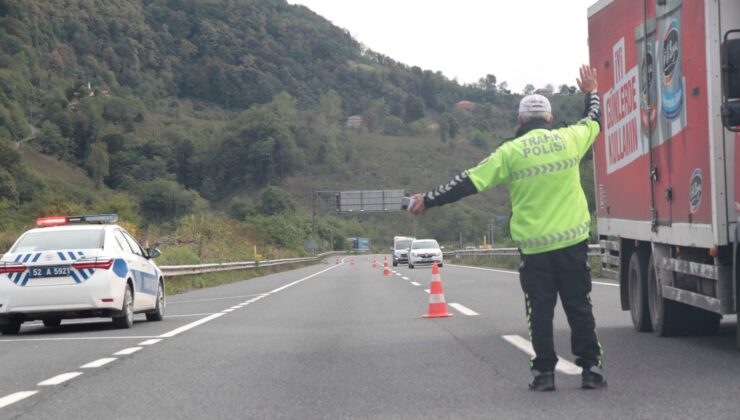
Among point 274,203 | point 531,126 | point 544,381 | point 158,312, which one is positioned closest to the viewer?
point 544,381

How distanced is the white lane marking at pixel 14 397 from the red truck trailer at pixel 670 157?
16.8 ft

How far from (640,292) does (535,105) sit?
14.5 ft

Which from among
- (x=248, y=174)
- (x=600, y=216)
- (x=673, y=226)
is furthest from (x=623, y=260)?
(x=248, y=174)

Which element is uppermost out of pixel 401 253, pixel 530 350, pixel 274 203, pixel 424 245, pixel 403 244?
pixel 274 203

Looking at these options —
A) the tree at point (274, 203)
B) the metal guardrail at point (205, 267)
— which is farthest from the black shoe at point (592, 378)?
the tree at point (274, 203)

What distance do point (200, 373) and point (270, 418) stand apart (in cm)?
267

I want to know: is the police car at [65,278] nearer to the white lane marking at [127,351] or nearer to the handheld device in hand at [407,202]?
the white lane marking at [127,351]

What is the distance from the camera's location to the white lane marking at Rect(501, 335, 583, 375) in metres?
8.52

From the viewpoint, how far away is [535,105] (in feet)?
25.6

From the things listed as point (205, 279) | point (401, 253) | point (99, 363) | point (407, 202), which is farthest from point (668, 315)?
point (401, 253)

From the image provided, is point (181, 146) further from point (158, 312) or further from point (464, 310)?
point (464, 310)

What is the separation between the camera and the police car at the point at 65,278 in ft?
47.2

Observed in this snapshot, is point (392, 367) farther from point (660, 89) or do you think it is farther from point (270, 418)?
point (660, 89)

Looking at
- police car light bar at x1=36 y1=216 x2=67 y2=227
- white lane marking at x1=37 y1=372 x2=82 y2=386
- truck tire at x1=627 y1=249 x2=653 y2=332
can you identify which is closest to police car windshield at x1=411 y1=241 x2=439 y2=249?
police car light bar at x1=36 y1=216 x2=67 y2=227
